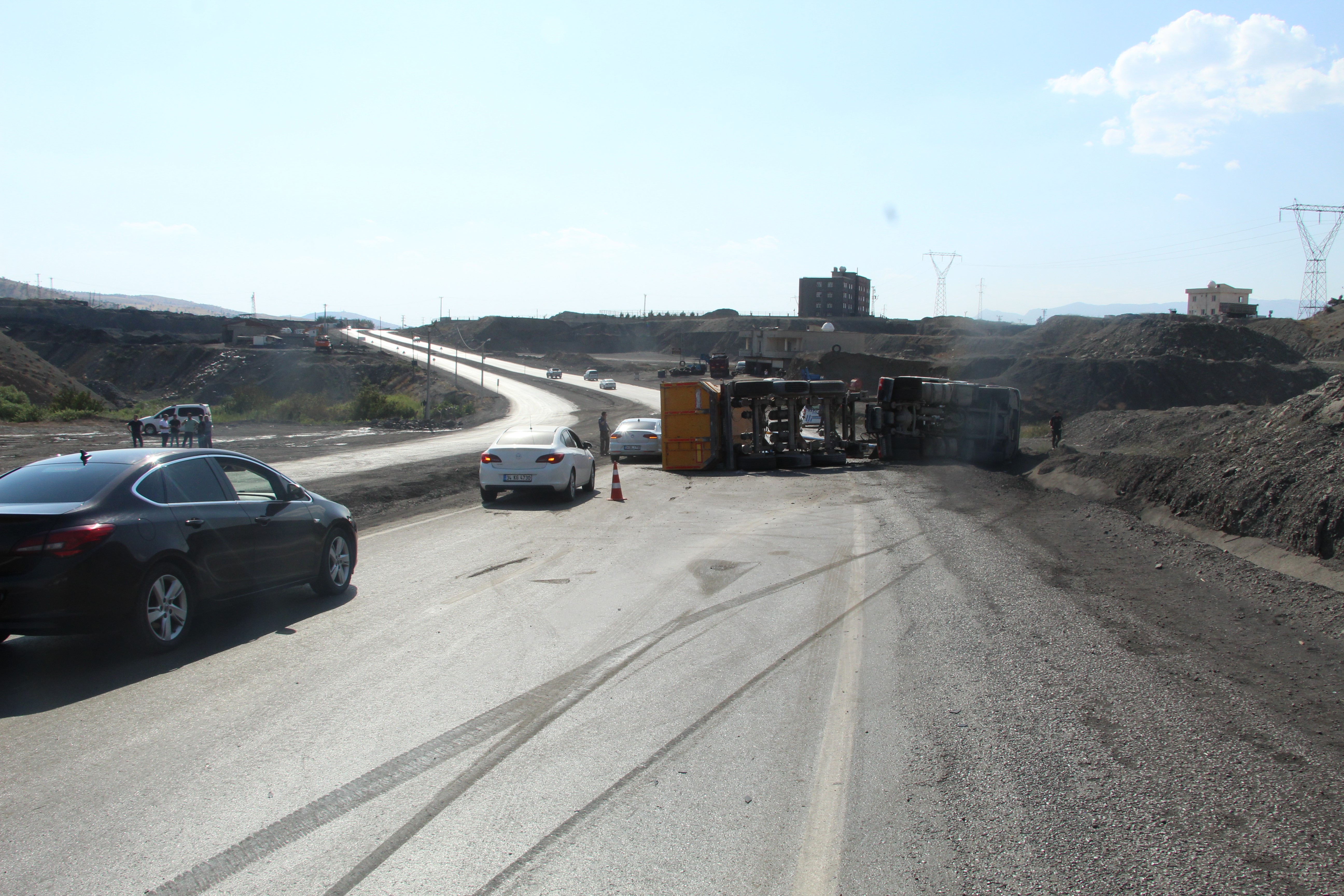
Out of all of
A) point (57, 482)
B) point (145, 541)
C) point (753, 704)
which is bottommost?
point (753, 704)

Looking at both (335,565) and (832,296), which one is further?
(832,296)

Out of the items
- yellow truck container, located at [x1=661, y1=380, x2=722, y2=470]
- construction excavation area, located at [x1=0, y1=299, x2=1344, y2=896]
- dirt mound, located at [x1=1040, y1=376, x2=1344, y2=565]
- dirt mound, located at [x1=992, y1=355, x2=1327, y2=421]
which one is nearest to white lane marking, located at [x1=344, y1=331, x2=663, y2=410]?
yellow truck container, located at [x1=661, y1=380, x2=722, y2=470]

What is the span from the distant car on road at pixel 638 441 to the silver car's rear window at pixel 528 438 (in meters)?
8.76

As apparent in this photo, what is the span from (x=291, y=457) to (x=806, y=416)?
873 inches

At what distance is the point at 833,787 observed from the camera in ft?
14.8

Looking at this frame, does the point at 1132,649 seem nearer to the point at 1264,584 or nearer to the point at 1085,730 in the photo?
the point at 1085,730

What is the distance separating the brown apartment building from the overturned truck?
131873 millimetres

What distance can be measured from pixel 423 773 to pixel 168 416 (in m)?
33.1

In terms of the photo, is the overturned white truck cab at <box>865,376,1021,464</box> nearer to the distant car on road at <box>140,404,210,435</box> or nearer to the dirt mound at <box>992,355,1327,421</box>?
the distant car on road at <box>140,404,210,435</box>

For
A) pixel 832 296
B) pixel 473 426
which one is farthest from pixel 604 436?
pixel 832 296

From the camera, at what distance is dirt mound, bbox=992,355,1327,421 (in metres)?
51.9

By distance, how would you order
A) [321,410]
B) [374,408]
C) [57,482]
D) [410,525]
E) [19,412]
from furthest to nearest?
1. [374,408]
2. [321,410]
3. [19,412]
4. [410,525]
5. [57,482]

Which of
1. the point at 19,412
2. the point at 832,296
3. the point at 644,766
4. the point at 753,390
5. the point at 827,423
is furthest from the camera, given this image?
the point at 832,296

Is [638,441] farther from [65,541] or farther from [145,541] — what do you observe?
[65,541]
